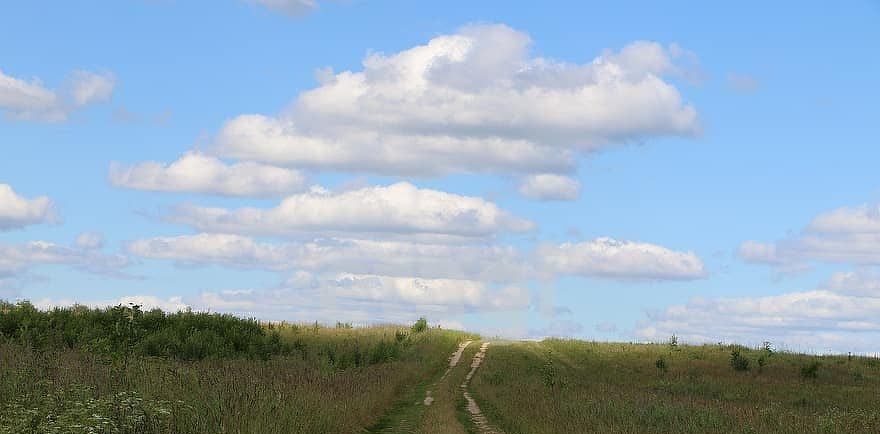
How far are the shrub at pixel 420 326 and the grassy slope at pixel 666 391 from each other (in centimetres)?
955

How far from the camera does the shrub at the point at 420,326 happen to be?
66.9 m

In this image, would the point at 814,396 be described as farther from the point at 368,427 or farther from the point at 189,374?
the point at 189,374

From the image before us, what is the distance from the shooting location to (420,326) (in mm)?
68000

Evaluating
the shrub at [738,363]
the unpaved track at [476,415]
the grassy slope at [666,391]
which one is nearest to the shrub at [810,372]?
the grassy slope at [666,391]

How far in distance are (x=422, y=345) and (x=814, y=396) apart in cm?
2413

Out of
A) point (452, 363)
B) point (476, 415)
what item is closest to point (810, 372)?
point (452, 363)

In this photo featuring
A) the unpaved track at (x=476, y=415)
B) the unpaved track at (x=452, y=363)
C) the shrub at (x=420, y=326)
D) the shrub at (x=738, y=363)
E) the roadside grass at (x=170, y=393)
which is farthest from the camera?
the shrub at (x=420, y=326)

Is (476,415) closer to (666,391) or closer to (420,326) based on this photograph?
(666,391)

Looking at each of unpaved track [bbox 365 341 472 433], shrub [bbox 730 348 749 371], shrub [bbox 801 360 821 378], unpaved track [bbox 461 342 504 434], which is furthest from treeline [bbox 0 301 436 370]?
shrub [bbox 801 360 821 378]

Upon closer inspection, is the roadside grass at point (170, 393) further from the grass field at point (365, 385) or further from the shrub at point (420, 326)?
the shrub at point (420, 326)

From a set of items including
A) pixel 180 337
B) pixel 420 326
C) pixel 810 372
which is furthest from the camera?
pixel 420 326

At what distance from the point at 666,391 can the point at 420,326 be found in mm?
33307

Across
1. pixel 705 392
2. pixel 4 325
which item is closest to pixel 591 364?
pixel 705 392

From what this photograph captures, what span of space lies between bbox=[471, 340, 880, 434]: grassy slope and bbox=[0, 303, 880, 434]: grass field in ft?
0.33
